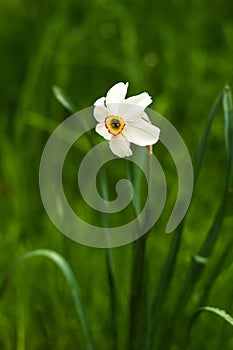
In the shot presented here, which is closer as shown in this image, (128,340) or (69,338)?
(128,340)

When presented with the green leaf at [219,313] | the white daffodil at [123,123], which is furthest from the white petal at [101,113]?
the green leaf at [219,313]

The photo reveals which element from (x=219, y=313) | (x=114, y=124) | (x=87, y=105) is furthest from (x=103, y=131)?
(x=87, y=105)

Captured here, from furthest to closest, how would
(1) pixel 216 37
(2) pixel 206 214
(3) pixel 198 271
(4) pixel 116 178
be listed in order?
(1) pixel 216 37, (4) pixel 116 178, (2) pixel 206 214, (3) pixel 198 271

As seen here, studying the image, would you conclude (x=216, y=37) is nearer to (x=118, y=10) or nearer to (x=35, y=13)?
(x=118, y=10)

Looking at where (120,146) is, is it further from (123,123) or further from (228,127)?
(228,127)

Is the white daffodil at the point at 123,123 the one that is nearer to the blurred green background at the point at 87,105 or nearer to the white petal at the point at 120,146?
the white petal at the point at 120,146

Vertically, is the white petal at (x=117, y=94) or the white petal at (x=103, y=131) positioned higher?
the white petal at (x=117, y=94)

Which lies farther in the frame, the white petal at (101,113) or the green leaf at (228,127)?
the green leaf at (228,127)

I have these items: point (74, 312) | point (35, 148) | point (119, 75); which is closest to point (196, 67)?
point (119, 75)
